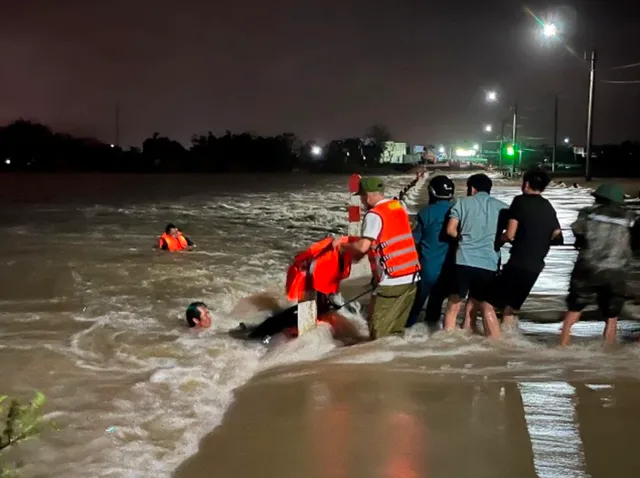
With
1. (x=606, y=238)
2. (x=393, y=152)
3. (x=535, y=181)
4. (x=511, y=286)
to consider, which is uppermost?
(x=393, y=152)

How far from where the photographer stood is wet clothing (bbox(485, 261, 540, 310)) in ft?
22.7

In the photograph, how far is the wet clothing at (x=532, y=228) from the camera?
675 centimetres

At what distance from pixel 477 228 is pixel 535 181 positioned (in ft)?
2.23

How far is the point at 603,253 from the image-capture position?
664 centimetres

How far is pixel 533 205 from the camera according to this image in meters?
6.76

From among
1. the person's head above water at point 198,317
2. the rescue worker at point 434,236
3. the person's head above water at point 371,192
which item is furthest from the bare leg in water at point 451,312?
the person's head above water at point 198,317

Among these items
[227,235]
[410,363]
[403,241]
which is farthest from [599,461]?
[227,235]

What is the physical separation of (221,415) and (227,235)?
16.1 meters

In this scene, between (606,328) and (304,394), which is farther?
(606,328)

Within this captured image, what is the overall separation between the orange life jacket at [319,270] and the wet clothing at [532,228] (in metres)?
1.57

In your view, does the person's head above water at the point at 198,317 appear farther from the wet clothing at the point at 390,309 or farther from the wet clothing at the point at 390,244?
the wet clothing at the point at 390,244

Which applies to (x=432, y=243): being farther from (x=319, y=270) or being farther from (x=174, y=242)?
(x=174, y=242)

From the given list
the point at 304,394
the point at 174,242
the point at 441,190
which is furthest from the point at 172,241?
the point at 304,394

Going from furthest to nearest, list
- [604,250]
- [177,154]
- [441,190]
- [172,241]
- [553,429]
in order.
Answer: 1. [177,154]
2. [172,241]
3. [441,190]
4. [604,250]
5. [553,429]
